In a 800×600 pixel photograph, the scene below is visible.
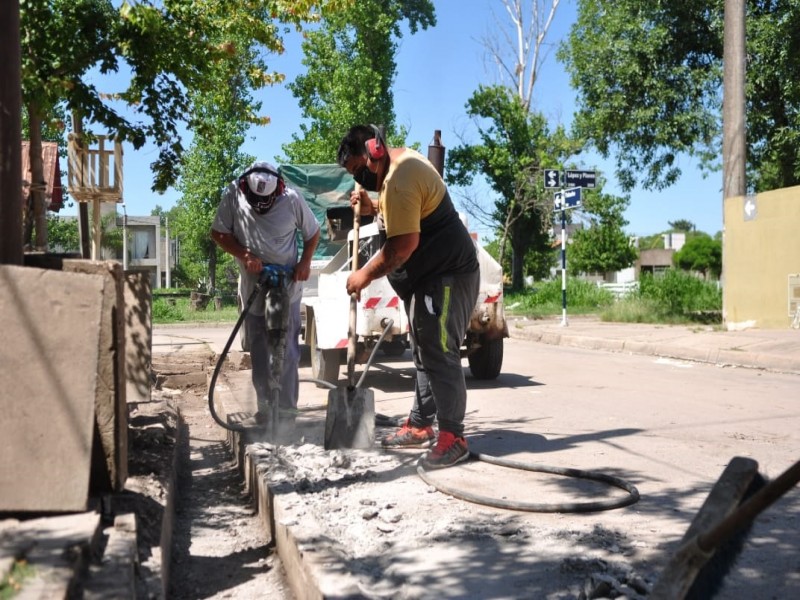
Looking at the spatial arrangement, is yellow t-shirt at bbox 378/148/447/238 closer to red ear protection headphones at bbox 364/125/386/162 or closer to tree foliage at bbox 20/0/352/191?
red ear protection headphones at bbox 364/125/386/162

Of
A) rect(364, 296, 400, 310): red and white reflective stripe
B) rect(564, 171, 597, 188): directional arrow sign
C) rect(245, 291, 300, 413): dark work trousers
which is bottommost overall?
rect(245, 291, 300, 413): dark work trousers

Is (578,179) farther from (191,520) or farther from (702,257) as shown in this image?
(702,257)

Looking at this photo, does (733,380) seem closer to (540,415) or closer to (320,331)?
(540,415)

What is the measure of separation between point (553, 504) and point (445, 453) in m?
0.95

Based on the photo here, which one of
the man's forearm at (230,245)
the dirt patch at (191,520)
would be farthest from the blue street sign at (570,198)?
the man's forearm at (230,245)

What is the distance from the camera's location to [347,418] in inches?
190

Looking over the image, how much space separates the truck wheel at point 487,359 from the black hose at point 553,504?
14.1 feet

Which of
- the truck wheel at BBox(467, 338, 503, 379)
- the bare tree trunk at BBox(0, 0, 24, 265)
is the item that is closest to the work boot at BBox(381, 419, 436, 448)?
the bare tree trunk at BBox(0, 0, 24, 265)

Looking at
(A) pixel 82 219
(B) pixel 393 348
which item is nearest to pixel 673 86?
(B) pixel 393 348

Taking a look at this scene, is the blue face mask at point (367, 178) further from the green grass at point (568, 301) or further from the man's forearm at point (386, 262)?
the green grass at point (568, 301)

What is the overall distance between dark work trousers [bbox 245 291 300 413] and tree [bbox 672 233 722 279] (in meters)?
66.8

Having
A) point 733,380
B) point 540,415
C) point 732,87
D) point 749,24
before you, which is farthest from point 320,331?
point 749,24

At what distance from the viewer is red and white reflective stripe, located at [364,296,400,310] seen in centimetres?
795

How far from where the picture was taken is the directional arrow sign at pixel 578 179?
52.2ft
